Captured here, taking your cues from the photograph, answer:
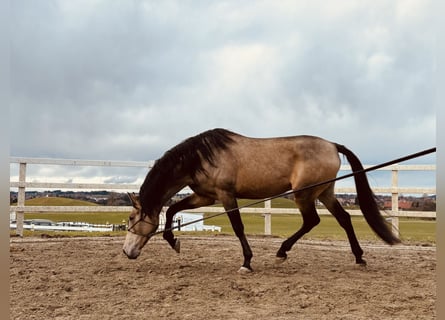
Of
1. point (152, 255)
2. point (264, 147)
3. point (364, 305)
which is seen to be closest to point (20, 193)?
point (152, 255)

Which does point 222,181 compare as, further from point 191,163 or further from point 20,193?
point 20,193

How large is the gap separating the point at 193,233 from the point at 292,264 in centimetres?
458

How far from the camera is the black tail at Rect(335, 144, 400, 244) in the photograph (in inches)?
212

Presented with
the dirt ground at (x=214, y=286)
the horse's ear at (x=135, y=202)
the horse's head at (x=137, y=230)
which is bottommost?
the dirt ground at (x=214, y=286)

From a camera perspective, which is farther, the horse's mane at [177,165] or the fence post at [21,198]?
the fence post at [21,198]

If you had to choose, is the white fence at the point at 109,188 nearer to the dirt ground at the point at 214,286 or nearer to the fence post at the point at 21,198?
the fence post at the point at 21,198

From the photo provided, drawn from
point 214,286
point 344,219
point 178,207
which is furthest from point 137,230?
point 344,219

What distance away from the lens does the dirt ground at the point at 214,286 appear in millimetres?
3375

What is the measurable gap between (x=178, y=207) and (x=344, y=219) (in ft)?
6.88

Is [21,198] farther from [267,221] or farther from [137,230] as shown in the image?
[267,221]

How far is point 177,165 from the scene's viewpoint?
517 centimetres

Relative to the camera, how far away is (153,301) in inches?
143

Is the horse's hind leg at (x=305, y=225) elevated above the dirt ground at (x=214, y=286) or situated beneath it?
elevated above

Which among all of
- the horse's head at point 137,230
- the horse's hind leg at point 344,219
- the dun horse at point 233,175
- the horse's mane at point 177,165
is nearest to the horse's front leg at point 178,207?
the dun horse at point 233,175
